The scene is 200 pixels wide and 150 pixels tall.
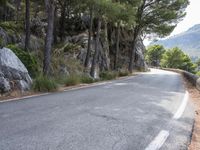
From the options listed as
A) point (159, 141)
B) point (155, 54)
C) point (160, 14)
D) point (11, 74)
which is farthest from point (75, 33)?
point (155, 54)

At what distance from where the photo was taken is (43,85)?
40.7ft

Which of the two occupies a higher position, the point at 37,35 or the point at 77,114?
the point at 37,35

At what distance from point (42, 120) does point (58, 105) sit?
2151 mm

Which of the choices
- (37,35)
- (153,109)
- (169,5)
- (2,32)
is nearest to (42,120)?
(153,109)

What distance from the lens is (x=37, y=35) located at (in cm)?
2517

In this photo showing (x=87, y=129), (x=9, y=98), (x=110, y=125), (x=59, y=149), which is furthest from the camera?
(x=9, y=98)

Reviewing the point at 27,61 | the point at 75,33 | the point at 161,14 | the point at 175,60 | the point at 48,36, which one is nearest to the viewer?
the point at 27,61

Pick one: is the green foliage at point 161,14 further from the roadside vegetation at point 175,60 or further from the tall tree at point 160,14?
the roadside vegetation at point 175,60

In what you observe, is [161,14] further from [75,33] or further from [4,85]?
[4,85]

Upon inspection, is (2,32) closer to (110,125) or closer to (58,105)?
(58,105)

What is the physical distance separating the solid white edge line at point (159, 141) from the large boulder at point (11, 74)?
20.8ft

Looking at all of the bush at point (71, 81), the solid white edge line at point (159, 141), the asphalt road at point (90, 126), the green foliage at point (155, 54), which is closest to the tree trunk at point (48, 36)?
the bush at point (71, 81)

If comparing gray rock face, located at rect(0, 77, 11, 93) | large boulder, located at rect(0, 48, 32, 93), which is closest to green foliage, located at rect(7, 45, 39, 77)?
large boulder, located at rect(0, 48, 32, 93)

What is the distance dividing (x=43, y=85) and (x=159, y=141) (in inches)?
304
